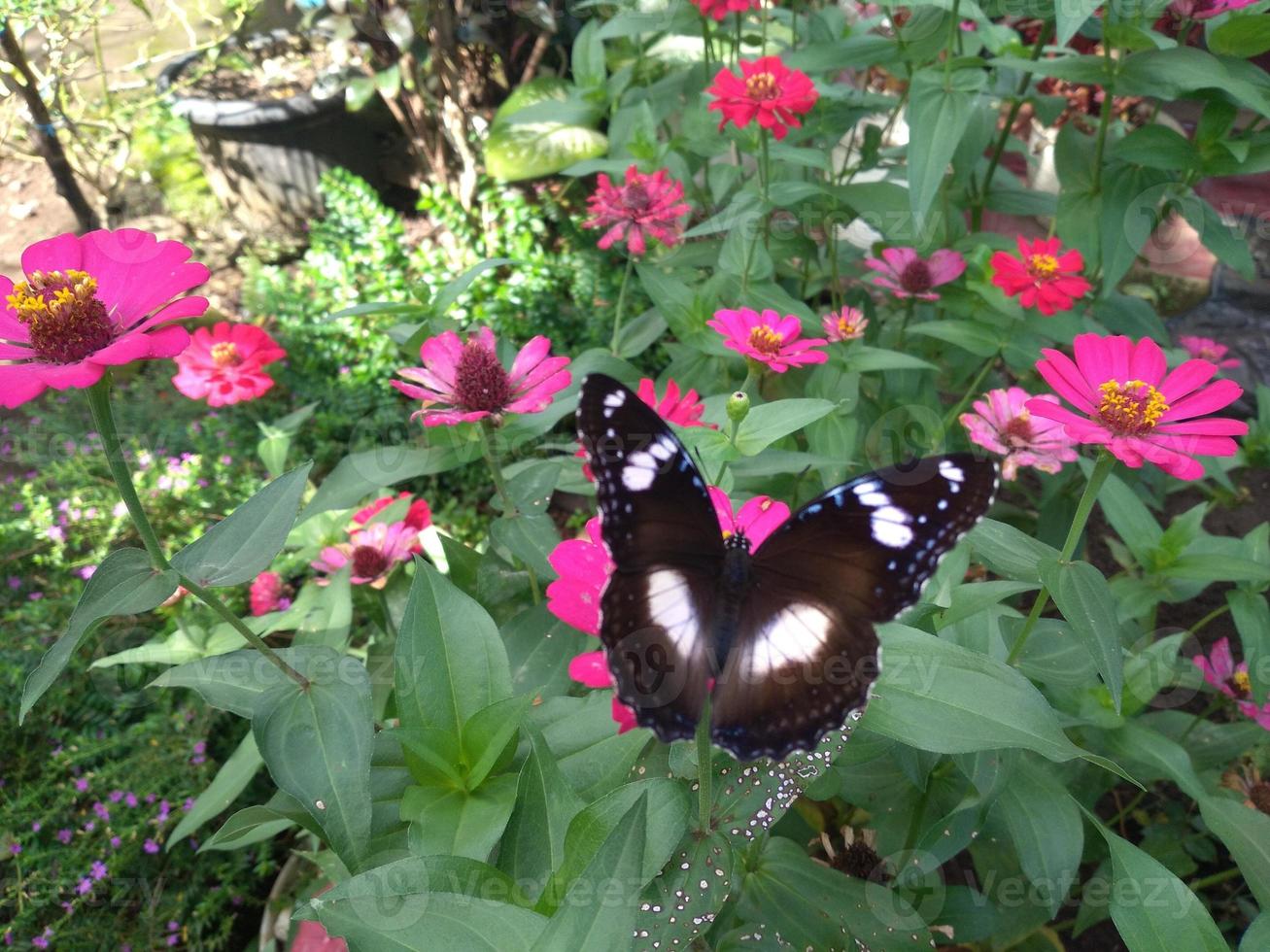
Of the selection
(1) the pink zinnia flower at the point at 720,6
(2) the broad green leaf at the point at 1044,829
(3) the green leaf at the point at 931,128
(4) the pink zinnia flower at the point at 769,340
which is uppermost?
(1) the pink zinnia flower at the point at 720,6

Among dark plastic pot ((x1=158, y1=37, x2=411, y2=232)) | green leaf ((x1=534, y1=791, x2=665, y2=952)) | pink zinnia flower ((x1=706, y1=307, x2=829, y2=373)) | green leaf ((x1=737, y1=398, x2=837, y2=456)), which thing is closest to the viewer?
green leaf ((x1=534, y1=791, x2=665, y2=952))

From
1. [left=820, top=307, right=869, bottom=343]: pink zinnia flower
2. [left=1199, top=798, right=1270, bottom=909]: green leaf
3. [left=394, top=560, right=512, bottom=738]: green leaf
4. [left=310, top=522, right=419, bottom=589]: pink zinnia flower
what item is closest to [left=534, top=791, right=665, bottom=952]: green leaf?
[left=394, top=560, right=512, bottom=738]: green leaf

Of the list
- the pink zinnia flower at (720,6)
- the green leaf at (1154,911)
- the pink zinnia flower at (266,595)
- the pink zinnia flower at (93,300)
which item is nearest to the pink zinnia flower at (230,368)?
the pink zinnia flower at (266,595)

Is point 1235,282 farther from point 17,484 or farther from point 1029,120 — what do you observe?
point 17,484

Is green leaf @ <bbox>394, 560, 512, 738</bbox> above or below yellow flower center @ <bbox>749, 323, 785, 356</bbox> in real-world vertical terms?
below

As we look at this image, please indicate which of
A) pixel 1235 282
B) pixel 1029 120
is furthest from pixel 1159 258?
pixel 1029 120

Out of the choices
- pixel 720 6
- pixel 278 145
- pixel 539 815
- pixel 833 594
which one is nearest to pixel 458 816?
pixel 539 815

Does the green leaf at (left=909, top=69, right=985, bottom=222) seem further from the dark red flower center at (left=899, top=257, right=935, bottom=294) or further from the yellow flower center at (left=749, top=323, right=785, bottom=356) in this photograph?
the yellow flower center at (left=749, top=323, right=785, bottom=356)

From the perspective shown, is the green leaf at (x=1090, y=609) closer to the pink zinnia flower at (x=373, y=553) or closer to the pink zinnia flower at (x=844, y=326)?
the pink zinnia flower at (x=844, y=326)
